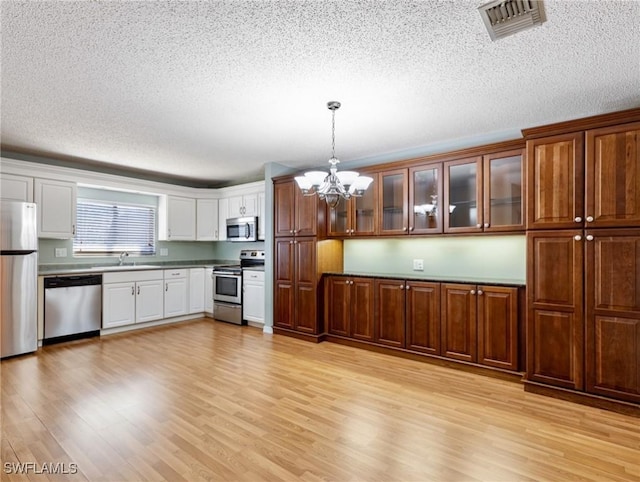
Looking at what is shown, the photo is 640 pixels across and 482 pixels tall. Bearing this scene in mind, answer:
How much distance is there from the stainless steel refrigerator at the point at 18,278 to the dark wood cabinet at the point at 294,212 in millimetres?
2865

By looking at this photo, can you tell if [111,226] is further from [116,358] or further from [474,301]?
[474,301]

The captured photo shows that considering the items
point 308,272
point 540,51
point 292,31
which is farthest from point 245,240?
point 540,51

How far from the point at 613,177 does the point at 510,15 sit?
1.67 metres

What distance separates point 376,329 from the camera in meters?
4.06

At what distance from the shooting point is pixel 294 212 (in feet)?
15.5

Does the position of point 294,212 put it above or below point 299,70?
below

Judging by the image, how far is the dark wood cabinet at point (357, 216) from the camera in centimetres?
419

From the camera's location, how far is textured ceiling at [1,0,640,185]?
1787mm

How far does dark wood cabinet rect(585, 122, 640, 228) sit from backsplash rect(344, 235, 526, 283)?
89 cm

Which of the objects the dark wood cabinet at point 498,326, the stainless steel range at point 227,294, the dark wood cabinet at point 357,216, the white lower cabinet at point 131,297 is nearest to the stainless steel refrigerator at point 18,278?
the white lower cabinet at point 131,297

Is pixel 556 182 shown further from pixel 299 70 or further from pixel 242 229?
pixel 242 229

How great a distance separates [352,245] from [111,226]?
12.6 feet

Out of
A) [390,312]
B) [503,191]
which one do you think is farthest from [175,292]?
[503,191]

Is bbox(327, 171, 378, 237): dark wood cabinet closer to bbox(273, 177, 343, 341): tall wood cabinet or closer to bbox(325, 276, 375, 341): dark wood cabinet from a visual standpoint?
bbox(273, 177, 343, 341): tall wood cabinet
